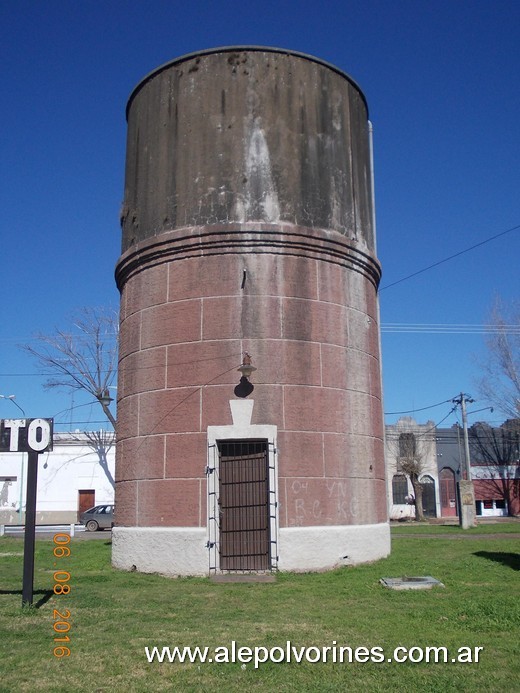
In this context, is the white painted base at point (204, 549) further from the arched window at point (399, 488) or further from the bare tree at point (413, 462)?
the arched window at point (399, 488)

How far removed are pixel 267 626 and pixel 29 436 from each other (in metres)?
3.90

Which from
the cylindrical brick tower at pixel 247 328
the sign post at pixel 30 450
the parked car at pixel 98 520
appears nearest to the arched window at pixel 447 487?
the parked car at pixel 98 520

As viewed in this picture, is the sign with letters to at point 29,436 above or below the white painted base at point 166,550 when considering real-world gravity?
above

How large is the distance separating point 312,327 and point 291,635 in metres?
7.92

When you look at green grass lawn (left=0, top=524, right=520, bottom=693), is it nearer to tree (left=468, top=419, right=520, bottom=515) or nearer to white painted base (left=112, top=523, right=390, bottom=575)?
white painted base (left=112, top=523, right=390, bottom=575)

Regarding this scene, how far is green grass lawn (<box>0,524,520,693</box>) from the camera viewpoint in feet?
20.4

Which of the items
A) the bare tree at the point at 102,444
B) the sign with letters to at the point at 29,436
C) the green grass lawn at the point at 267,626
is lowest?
the green grass lawn at the point at 267,626

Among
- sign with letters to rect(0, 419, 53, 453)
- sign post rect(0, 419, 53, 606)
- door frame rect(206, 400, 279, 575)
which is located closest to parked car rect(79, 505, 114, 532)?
door frame rect(206, 400, 279, 575)

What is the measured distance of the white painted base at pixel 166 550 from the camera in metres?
13.5

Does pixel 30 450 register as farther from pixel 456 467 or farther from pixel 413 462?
pixel 456 467

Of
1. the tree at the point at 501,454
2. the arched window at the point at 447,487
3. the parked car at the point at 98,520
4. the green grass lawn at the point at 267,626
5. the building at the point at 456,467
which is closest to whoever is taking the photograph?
the green grass lawn at the point at 267,626

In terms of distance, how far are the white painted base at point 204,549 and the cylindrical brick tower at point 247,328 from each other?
0.03 metres

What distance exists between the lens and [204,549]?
13.5m

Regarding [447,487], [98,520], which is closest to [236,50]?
[98,520]
